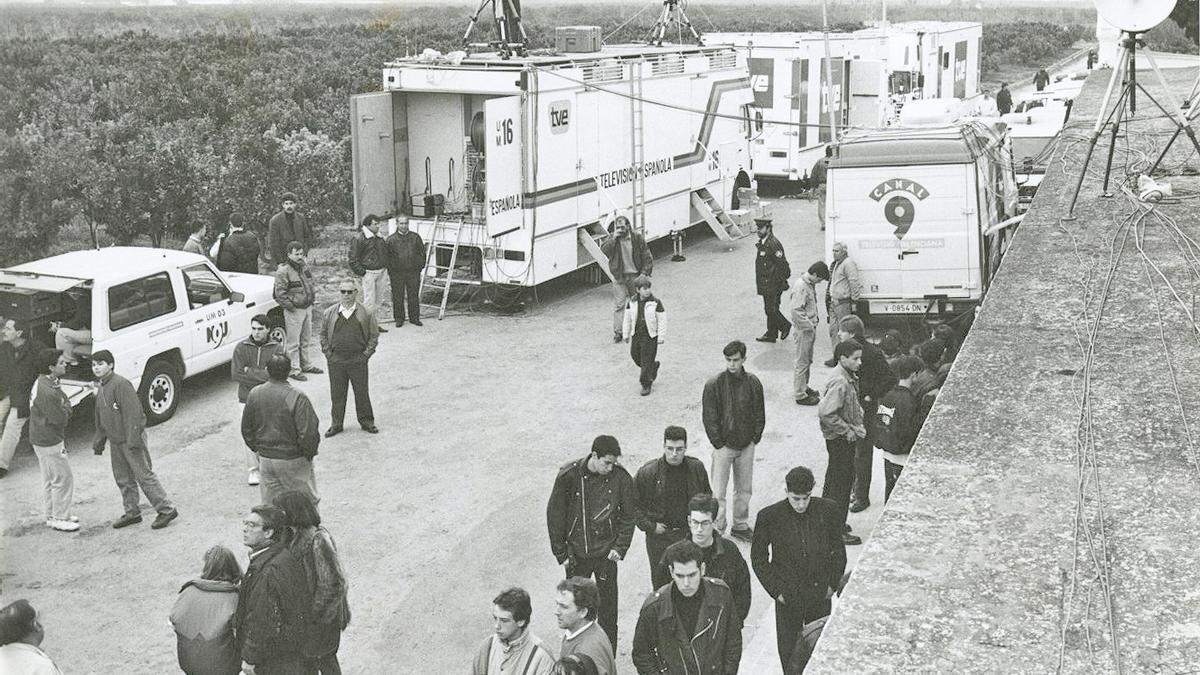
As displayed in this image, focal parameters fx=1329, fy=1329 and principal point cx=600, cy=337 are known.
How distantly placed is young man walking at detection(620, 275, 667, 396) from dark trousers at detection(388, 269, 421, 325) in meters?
4.15

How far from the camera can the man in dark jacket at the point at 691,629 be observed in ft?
21.6

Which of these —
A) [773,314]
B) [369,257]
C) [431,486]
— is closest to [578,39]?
[369,257]

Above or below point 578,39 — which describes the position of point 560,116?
below

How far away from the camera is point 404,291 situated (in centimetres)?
1794

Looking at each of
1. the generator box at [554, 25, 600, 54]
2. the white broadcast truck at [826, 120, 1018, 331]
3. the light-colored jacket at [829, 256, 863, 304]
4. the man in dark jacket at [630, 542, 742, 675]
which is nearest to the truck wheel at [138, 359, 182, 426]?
the light-colored jacket at [829, 256, 863, 304]

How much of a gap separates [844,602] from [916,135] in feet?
37.6

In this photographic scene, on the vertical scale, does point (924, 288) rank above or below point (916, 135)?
below

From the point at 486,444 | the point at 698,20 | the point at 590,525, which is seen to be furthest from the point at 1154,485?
the point at 698,20

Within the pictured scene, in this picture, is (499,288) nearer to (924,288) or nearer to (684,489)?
(924,288)

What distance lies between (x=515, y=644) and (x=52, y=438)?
239 inches

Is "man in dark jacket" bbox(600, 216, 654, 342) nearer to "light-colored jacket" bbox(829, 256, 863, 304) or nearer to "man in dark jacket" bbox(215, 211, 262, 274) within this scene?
"light-colored jacket" bbox(829, 256, 863, 304)

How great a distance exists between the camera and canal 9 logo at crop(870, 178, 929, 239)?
15.4m

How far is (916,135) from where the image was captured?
15836mm

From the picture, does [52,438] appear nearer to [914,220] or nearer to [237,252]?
[237,252]
